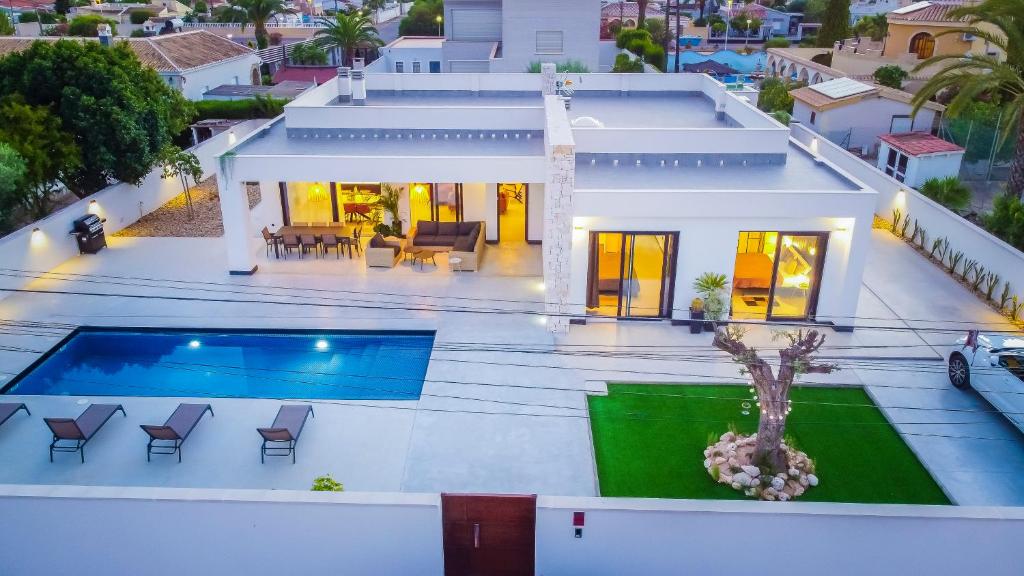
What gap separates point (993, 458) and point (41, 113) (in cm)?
2381

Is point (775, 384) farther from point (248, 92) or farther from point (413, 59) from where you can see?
point (413, 59)

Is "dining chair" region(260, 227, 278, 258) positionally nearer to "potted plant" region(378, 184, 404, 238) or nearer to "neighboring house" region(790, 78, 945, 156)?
"potted plant" region(378, 184, 404, 238)

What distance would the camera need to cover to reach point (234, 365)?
1622cm

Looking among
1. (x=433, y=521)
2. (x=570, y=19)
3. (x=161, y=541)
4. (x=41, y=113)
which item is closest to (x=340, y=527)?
(x=433, y=521)

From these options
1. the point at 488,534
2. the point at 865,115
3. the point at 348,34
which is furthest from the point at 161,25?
the point at 488,534

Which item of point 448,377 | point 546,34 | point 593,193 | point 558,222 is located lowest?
point 448,377

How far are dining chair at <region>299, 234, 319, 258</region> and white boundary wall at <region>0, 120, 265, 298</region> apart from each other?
9.75 ft

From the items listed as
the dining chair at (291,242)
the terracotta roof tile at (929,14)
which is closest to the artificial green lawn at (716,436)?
the dining chair at (291,242)

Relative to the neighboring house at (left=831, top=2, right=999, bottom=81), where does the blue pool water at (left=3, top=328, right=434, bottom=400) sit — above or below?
below

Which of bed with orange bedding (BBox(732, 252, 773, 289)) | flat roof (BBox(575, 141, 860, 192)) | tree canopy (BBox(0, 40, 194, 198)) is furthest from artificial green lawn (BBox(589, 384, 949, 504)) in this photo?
tree canopy (BBox(0, 40, 194, 198))

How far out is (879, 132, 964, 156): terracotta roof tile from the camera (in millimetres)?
24359

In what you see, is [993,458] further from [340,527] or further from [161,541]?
[161,541]

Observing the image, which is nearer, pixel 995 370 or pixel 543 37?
pixel 995 370

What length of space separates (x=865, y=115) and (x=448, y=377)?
22.8 m
